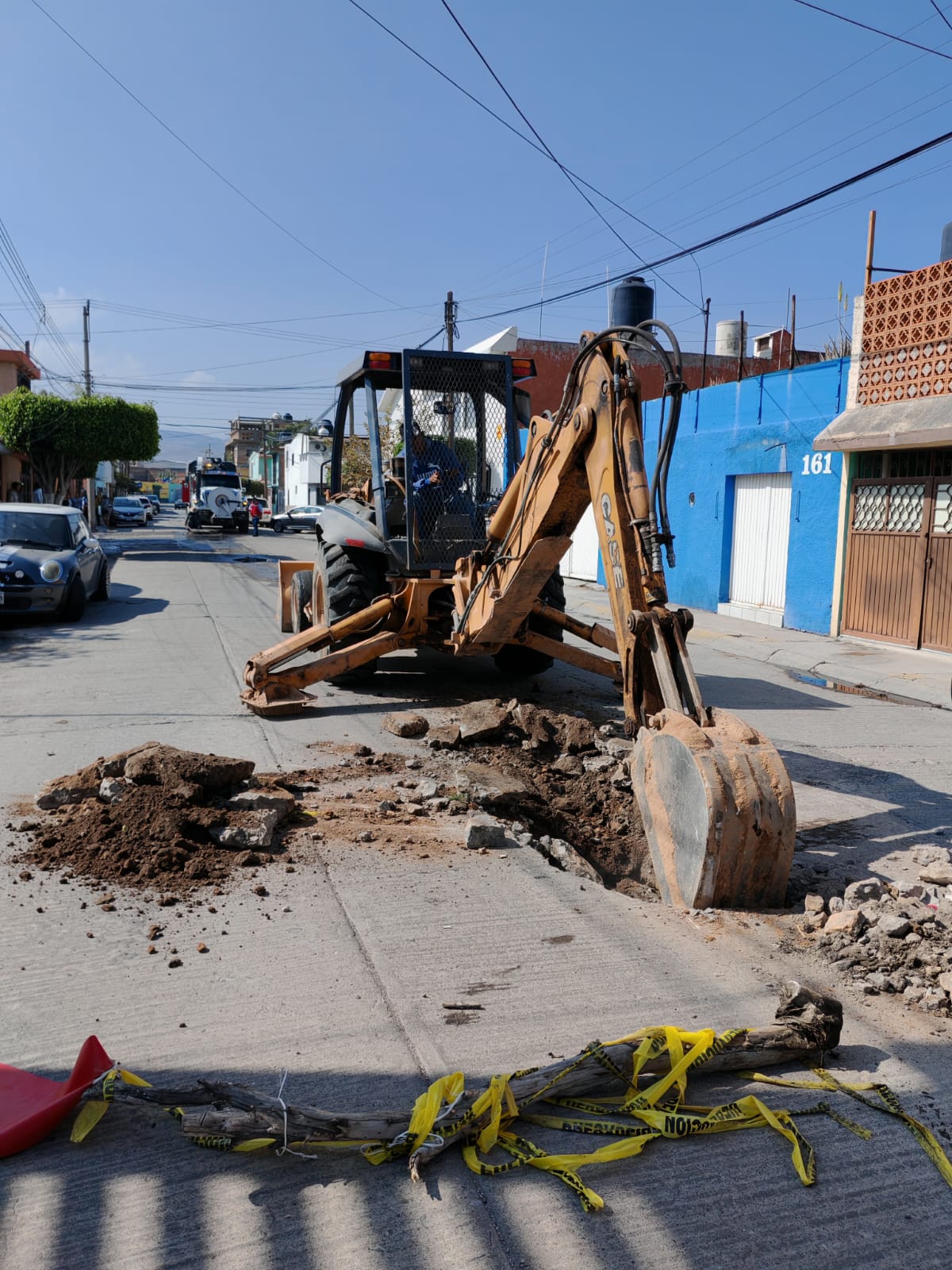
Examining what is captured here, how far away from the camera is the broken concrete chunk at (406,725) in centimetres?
730

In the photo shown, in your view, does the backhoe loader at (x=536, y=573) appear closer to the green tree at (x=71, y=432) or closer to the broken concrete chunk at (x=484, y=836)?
the broken concrete chunk at (x=484, y=836)

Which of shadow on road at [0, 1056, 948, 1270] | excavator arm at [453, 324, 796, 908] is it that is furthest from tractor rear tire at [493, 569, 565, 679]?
shadow on road at [0, 1056, 948, 1270]

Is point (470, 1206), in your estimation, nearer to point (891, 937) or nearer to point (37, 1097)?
point (37, 1097)

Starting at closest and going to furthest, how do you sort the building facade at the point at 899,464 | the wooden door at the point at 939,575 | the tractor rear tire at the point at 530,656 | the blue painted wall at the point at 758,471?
the tractor rear tire at the point at 530,656 → the building facade at the point at 899,464 → the wooden door at the point at 939,575 → the blue painted wall at the point at 758,471

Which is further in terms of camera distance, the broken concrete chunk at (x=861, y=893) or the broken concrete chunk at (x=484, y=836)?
the broken concrete chunk at (x=484, y=836)

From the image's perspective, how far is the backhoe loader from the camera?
4.18 meters

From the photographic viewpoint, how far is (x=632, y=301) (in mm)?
25359

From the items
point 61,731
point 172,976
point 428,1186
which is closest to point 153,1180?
point 428,1186

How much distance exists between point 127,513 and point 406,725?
5151cm

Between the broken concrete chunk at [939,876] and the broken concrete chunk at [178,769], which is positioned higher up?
the broken concrete chunk at [178,769]

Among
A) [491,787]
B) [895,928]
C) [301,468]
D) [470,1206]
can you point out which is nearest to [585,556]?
[491,787]

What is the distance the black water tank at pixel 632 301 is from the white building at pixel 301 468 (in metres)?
31.4

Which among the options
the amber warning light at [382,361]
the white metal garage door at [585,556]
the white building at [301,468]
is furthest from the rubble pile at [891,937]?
the white building at [301,468]

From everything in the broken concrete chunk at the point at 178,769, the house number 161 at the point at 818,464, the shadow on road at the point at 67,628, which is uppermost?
the house number 161 at the point at 818,464
